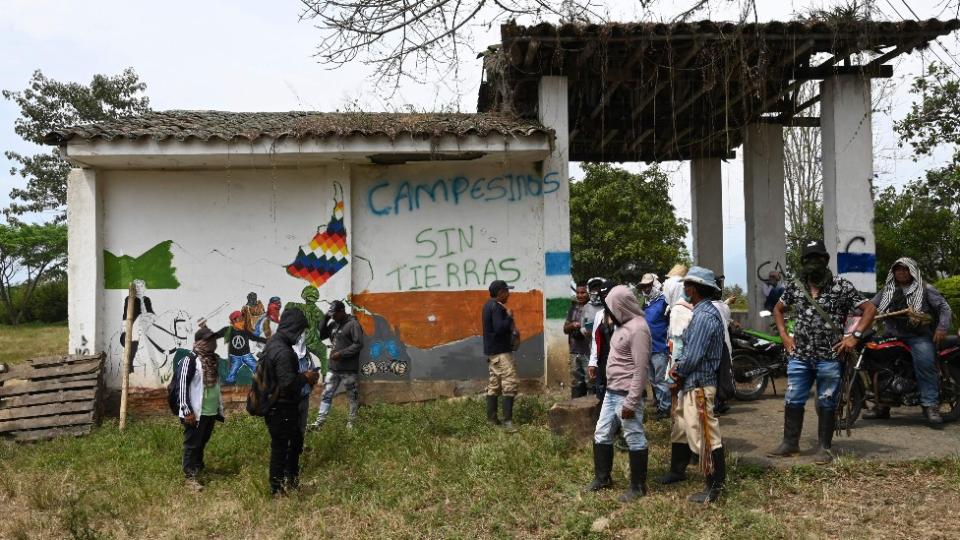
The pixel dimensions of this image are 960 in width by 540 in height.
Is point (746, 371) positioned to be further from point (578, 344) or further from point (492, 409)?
point (492, 409)

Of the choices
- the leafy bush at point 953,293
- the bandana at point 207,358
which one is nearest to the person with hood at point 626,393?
the bandana at point 207,358

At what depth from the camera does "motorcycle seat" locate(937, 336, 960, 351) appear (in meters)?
6.83

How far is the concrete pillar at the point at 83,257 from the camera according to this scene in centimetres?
882

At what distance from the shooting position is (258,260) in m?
9.15

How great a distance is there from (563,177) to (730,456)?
4218 mm

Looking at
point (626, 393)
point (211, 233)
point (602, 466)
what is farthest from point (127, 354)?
point (626, 393)

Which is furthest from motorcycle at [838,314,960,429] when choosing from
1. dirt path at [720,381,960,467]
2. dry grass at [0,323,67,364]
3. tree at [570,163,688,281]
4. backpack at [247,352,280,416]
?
tree at [570,163,688,281]

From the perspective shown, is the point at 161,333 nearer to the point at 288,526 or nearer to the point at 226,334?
the point at 226,334

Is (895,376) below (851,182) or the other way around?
below

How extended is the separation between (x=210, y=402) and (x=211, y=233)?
3408 millimetres

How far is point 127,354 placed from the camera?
864 cm

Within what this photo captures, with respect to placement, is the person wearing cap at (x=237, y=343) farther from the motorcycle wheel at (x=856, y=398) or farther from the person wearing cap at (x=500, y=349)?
the motorcycle wheel at (x=856, y=398)

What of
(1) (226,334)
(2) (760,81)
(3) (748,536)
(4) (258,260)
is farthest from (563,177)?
(3) (748,536)

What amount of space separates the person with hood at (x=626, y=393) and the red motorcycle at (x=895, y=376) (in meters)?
2.82
